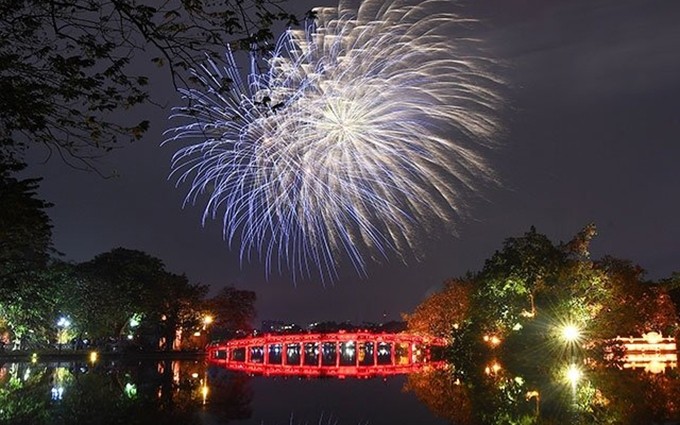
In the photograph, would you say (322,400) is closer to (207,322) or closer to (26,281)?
(26,281)

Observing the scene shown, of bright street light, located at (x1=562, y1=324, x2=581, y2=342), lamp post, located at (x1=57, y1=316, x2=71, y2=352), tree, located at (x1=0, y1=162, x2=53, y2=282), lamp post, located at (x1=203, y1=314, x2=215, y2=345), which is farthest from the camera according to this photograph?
lamp post, located at (x1=203, y1=314, x2=215, y2=345)

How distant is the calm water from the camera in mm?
20719

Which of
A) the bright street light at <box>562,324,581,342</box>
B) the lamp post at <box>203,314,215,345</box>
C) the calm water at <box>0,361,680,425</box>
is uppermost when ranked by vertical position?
the lamp post at <box>203,314,215,345</box>

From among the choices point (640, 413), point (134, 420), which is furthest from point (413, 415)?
point (134, 420)

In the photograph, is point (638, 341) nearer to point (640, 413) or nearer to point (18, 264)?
point (640, 413)

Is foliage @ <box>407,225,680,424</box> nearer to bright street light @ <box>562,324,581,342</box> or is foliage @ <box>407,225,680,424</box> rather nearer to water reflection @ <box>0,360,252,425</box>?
bright street light @ <box>562,324,581,342</box>

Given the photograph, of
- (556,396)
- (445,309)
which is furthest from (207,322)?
(556,396)

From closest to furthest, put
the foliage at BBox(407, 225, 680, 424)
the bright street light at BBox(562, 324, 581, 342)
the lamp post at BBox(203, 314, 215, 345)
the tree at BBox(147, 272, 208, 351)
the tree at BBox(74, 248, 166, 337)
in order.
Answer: the foliage at BBox(407, 225, 680, 424)
the bright street light at BBox(562, 324, 581, 342)
the tree at BBox(74, 248, 166, 337)
the tree at BBox(147, 272, 208, 351)
the lamp post at BBox(203, 314, 215, 345)

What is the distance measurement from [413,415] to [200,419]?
7.33 metres

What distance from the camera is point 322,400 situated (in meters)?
29.4

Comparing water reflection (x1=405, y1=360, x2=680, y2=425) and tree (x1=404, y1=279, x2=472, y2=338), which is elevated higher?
tree (x1=404, y1=279, x2=472, y2=338)

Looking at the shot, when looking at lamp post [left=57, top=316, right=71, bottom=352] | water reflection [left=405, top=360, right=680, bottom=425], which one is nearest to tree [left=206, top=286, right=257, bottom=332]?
lamp post [left=57, top=316, right=71, bottom=352]

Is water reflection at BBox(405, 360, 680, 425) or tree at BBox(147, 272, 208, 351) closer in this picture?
water reflection at BBox(405, 360, 680, 425)

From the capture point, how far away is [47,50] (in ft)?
24.2
